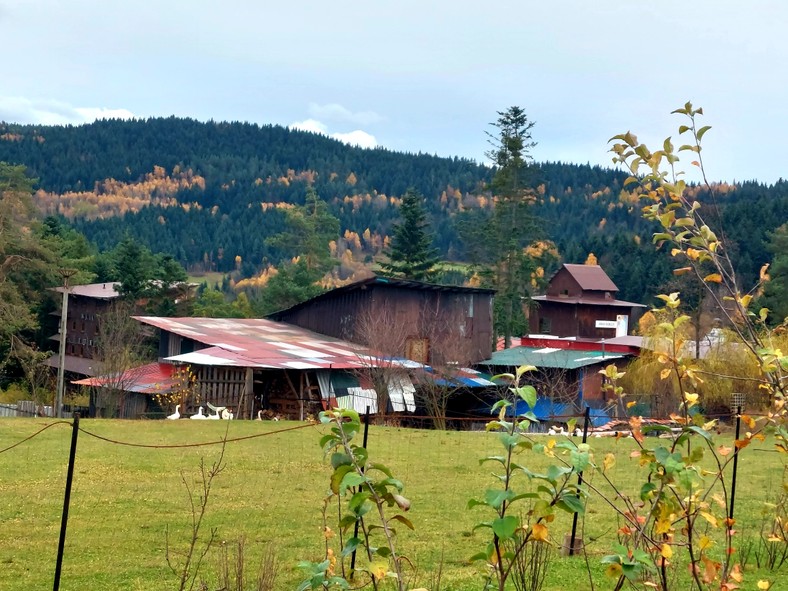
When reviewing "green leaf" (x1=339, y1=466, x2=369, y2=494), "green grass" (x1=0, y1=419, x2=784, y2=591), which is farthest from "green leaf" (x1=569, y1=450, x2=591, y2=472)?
"green grass" (x1=0, y1=419, x2=784, y2=591)

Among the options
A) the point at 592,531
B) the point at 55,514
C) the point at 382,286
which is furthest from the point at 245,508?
the point at 382,286

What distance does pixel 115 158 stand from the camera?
162125mm

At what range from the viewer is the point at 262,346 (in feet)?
96.0

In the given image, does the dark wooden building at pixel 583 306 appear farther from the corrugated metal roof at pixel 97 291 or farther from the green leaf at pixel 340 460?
the green leaf at pixel 340 460

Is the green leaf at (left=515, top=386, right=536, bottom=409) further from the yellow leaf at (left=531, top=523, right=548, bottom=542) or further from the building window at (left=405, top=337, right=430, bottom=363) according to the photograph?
A: the building window at (left=405, top=337, right=430, bottom=363)

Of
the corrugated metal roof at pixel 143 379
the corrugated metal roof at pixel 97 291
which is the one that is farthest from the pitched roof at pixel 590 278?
the corrugated metal roof at pixel 143 379

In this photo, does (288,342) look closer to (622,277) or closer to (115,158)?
(622,277)

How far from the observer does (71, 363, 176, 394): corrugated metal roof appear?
27.0m

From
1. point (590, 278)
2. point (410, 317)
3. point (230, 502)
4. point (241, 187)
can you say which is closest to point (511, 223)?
point (590, 278)

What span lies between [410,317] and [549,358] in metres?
5.93

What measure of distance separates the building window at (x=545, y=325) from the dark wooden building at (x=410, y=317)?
18.4 metres

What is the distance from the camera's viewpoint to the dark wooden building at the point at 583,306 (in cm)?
5344

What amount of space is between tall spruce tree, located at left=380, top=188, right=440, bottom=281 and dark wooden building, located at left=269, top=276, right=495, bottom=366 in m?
12.9

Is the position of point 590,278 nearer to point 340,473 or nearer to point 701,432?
point 701,432
